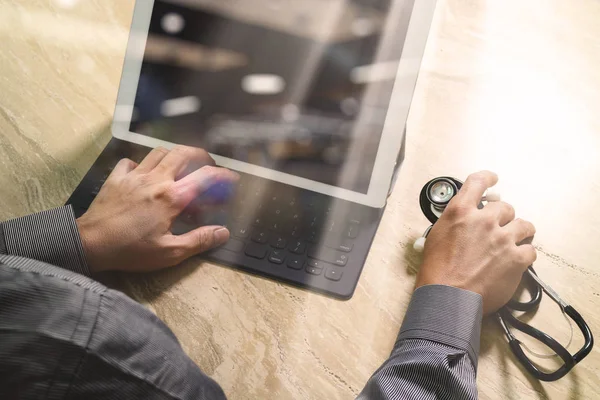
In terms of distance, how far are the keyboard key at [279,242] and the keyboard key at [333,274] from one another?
72 mm

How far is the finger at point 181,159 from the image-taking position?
786 millimetres

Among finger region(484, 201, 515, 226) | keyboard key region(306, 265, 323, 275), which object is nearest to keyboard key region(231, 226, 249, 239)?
keyboard key region(306, 265, 323, 275)

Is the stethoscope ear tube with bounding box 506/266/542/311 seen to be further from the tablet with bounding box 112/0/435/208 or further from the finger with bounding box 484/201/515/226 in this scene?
the tablet with bounding box 112/0/435/208

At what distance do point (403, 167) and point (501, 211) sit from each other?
16 centimetres

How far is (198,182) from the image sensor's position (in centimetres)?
77

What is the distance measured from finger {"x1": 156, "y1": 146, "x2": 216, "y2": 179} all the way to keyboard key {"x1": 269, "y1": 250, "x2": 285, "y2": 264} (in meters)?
0.17

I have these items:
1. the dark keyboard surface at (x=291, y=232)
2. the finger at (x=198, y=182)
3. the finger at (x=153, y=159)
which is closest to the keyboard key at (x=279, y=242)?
the dark keyboard surface at (x=291, y=232)

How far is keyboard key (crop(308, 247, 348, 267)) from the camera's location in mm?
743

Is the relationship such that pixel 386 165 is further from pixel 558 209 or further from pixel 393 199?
pixel 558 209

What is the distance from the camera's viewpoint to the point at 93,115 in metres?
0.90

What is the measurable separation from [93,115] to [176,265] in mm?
310

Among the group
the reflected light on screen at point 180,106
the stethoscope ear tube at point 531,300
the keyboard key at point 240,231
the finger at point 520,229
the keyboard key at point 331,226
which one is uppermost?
the reflected light on screen at point 180,106

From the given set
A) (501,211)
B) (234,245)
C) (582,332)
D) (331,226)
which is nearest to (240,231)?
(234,245)

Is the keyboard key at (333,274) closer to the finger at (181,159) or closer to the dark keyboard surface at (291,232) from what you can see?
the dark keyboard surface at (291,232)
